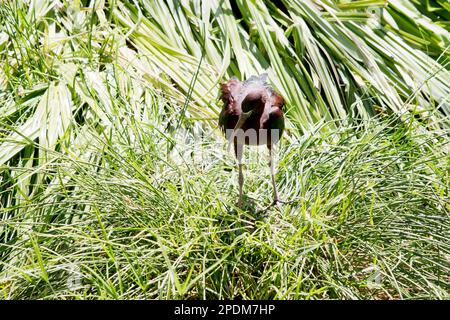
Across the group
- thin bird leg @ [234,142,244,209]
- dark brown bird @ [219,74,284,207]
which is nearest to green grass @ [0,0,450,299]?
thin bird leg @ [234,142,244,209]

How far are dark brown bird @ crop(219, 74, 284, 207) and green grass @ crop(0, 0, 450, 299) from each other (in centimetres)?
20

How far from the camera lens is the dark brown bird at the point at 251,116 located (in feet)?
9.76

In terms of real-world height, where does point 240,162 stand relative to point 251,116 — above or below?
below

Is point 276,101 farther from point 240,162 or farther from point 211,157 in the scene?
point 211,157

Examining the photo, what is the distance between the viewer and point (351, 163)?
2977mm

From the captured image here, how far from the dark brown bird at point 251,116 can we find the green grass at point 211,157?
20 cm

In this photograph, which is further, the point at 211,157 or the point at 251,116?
the point at 211,157

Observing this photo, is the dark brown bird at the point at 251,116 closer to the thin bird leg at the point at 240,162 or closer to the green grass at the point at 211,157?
the thin bird leg at the point at 240,162

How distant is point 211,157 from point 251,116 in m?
0.48

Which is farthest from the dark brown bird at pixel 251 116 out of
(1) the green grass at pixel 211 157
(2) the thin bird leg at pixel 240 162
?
(1) the green grass at pixel 211 157

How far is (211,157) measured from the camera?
3400 mm

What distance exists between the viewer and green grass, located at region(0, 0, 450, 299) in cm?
269

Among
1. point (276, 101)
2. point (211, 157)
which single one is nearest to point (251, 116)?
point (276, 101)
